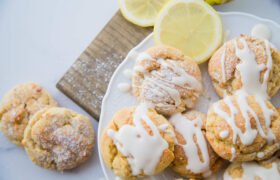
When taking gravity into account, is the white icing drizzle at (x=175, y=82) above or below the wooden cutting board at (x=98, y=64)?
below

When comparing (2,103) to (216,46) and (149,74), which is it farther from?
(216,46)

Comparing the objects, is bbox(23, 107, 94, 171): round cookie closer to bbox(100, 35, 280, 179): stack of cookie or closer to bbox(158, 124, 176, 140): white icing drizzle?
bbox(100, 35, 280, 179): stack of cookie

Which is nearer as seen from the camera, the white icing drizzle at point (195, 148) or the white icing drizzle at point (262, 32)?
the white icing drizzle at point (195, 148)

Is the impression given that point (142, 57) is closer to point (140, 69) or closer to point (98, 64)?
point (140, 69)

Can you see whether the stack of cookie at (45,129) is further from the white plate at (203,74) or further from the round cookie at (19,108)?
the white plate at (203,74)

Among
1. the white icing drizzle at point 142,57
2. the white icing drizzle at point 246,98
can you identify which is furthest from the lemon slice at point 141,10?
the white icing drizzle at point 246,98

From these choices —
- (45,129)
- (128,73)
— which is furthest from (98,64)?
(45,129)
